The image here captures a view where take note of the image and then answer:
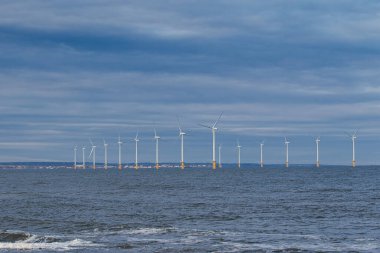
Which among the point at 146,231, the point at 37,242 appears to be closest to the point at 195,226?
the point at 146,231

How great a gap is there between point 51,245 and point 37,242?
7.78 feet

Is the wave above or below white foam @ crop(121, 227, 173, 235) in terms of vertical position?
below

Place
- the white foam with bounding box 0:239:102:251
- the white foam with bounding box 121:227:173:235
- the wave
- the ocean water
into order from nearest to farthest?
the ocean water < the white foam with bounding box 0:239:102:251 < the wave < the white foam with bounding box 121:227:173:235

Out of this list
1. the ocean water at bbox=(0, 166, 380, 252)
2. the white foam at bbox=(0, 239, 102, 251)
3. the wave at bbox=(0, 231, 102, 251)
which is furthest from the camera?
the wave at bbox=(0, 231, 102, 251)

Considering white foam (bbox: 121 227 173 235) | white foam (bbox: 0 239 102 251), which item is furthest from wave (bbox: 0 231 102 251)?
white foam (bbox: 121 227 173 235)

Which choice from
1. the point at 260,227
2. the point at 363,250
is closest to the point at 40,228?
the point at 260,227

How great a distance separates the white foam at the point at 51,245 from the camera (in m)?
48.5

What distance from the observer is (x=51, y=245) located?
50.0 metres

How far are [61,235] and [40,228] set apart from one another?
721cm

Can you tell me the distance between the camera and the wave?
4878cm

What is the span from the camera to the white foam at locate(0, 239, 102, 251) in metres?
48.5

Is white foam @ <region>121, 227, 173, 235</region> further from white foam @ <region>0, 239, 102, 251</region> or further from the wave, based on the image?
white foam @ <region>0, 239, 102, 251</region>

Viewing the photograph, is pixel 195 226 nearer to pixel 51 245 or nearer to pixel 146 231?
pixel 146 231

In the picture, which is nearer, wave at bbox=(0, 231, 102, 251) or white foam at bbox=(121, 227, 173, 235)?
wave at bbox=(0, 231, 102, 251)
